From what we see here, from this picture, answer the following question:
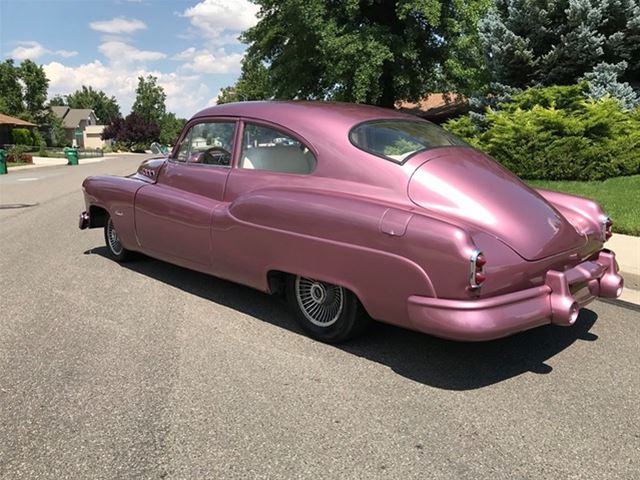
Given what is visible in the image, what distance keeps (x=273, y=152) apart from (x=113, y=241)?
2.86 m

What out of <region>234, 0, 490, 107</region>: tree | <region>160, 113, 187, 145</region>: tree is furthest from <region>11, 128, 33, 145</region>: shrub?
<region>234, 0, 490, 107</region>: tree

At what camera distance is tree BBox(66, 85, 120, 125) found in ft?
393

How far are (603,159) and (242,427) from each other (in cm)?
1009

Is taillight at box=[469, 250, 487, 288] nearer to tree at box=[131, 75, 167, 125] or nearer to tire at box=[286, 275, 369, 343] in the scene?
tire at box=[286, 275, 369, 343]

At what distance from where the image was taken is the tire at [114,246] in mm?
6500

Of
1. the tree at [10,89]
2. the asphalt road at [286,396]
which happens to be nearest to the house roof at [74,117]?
the tree at [10,89]

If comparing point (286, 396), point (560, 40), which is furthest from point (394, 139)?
point (560, 40)

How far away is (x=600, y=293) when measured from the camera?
4.15 m

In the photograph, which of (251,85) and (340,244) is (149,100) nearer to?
(251,85)

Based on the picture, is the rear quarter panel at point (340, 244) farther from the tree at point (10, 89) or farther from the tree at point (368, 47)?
the tree at point (10, 89)

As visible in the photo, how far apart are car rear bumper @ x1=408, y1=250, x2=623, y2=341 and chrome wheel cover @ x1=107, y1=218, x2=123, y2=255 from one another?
4.13 meters

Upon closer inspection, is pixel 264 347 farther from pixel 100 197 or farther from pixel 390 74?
pixel 390 74

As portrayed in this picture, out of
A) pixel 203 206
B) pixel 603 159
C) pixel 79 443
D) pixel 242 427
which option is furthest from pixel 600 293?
pixel 603 159

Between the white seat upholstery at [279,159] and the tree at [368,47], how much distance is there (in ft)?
44.8
